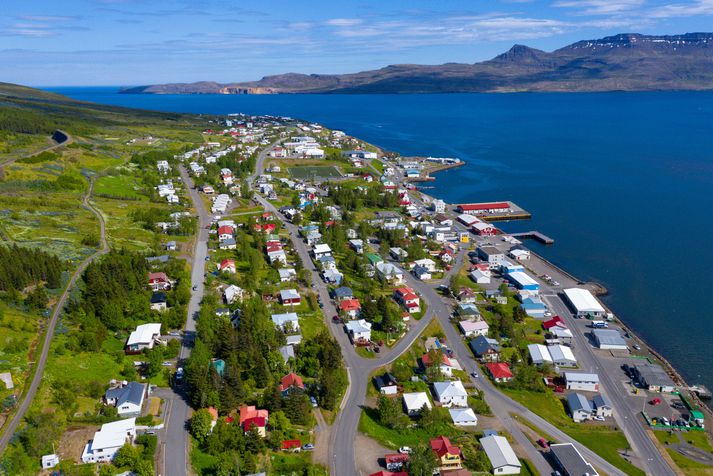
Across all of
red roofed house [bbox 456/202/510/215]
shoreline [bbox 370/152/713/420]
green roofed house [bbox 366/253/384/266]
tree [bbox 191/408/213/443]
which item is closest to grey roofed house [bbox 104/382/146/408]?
tree [bbox 191/408/213/443]

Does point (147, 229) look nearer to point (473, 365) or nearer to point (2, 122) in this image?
point (473, 365)

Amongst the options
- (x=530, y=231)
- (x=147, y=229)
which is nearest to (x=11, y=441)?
(x=147, y=229)

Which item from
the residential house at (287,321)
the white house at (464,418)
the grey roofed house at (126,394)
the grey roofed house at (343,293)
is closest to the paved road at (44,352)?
the grey roofed house at (126,394)

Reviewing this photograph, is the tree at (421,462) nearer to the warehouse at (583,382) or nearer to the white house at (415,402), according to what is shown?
the white house at (415,402)

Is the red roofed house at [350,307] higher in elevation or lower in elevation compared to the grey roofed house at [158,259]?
lower

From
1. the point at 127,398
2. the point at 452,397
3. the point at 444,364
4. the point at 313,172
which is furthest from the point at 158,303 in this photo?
the point at 313,172

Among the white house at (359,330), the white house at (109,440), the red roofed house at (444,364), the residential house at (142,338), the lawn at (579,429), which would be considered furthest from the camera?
the white house at (359,330)

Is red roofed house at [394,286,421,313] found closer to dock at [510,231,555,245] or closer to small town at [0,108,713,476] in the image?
small town at [0,108,713,476]
